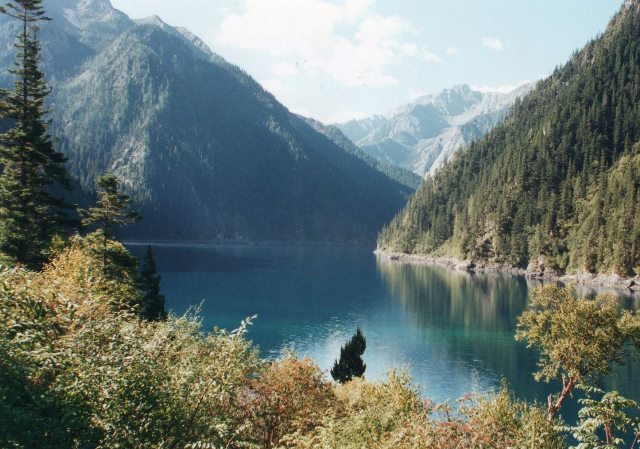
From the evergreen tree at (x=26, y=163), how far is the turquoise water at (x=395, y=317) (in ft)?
90.4

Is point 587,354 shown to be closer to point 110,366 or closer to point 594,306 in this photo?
point 594,306

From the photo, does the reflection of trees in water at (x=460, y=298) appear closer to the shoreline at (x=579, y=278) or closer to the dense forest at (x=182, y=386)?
the shoreline at (x=579, y=278)

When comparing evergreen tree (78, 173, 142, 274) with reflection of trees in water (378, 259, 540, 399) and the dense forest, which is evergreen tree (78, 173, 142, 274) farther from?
reflection of trees in water (378, 259, 540, 399)

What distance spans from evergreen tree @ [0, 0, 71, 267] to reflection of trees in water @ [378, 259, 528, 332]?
7245 cm

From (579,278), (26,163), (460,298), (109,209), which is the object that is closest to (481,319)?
(460,298)

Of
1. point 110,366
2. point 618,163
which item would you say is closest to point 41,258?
point 110,366

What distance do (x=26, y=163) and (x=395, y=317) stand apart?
7952 centimetres

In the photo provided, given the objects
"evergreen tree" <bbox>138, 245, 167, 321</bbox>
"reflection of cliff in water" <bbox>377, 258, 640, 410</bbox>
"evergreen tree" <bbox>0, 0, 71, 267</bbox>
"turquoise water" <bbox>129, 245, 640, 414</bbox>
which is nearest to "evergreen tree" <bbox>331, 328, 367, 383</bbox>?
"turquoise water" <bbox>129, 245, 640, 414</bbox>

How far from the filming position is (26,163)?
45.9 meters

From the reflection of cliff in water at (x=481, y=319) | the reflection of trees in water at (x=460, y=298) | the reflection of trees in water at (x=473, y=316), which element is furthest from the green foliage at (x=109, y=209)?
the reflection of trees in water at (x=460, y=298)

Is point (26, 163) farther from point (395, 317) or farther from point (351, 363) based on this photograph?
point (395, 317)

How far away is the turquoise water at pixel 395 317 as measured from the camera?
214 ft

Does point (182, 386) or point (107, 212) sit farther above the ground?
point (107, 212)

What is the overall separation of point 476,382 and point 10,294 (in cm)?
5795
